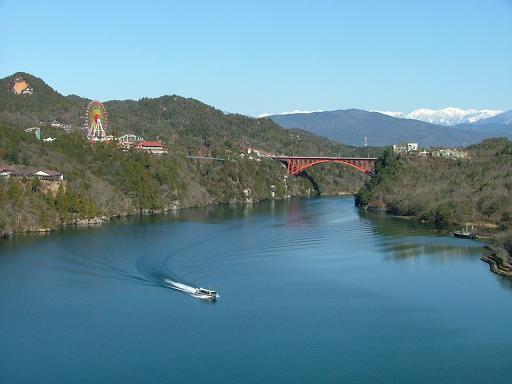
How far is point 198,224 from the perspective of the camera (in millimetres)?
23297

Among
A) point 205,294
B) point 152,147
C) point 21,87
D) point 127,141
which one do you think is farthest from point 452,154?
point 21,87

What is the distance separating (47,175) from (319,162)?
17.4 metres

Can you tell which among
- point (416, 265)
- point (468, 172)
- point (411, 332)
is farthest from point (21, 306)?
point (468, 172)

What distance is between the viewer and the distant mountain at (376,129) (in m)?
98.7

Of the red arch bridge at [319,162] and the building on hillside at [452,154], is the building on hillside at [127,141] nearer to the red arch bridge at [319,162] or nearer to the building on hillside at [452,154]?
the red arch bridge at [319,162]

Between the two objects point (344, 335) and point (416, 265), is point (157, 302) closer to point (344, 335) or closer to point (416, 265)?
point (344, 335)

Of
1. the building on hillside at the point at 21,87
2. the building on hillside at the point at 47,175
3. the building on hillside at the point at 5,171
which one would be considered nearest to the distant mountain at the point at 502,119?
the building on hillside at the point at 21,87

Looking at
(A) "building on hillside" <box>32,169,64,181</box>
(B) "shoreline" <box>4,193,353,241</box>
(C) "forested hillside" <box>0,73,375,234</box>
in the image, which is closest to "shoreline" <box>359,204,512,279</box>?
(B) "shoreline" <box>4,193,353,241</box>

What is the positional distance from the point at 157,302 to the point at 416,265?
6039mm

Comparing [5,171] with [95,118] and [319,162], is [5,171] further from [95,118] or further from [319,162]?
[319,162]

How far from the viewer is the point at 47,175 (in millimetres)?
23281

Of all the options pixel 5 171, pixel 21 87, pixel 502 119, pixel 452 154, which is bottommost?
pixel 5 171

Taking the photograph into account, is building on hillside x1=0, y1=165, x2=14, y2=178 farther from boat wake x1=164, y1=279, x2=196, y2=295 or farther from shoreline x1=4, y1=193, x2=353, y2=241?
boat wake x1=164, y1=279, x2=196, y2=295

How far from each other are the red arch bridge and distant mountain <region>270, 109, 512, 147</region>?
183ft
